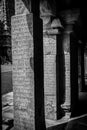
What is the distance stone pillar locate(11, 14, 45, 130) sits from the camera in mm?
3357

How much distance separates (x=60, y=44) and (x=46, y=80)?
1.34 metres

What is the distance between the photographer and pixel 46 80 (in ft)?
17.8

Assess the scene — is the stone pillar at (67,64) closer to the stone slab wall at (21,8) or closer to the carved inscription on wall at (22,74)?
the carved inscription on wall at (22,74)

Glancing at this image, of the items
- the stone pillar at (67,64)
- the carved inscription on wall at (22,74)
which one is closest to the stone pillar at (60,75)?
the stone pillar at (67,64)

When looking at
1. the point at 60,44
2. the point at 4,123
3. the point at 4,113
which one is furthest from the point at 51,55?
the point at 4,113

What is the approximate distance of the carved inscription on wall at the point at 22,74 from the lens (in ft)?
11.1

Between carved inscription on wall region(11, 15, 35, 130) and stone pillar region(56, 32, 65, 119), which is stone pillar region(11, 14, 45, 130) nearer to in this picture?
carved inscription on wall region(11, 15, 35, 130)

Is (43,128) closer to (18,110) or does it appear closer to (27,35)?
(18,110)

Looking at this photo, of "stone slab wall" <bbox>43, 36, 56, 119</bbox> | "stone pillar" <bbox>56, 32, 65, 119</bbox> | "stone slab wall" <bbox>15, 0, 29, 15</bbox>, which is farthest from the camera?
"stone pillar" <bbox>56, 32, 65, 119</bbox>

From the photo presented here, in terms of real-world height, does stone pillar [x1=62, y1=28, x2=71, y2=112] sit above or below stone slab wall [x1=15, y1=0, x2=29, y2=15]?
below

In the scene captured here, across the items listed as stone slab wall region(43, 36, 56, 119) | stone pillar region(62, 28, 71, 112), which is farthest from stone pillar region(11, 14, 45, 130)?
stone pillar region(62, 28, 71, 112)

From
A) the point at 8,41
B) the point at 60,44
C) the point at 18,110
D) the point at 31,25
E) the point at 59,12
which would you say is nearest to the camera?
the point at 31,25

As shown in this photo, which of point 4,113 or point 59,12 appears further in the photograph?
point 4,113

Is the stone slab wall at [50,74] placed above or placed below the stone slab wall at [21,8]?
below
